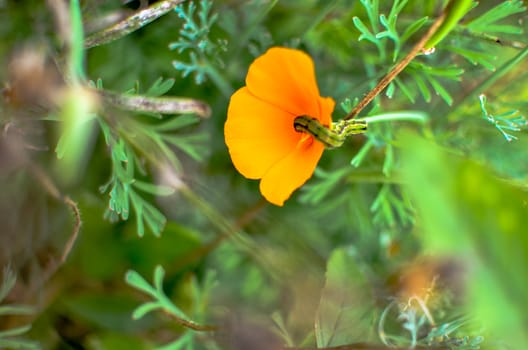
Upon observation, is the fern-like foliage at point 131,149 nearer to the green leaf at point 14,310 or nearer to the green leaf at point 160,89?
the green leaf at point 160,89

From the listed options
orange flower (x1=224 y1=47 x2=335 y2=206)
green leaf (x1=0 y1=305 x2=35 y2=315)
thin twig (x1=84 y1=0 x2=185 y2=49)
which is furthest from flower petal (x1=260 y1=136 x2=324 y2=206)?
green leaf (x1=0 y1=305 x2=35 y2=315)

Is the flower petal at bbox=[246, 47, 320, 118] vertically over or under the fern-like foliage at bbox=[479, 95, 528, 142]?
over

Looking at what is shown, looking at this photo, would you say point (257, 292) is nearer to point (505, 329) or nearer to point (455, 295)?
point (455, 295)

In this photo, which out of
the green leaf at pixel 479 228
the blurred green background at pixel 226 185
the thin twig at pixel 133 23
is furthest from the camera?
the blurred green background at pixel 226 185

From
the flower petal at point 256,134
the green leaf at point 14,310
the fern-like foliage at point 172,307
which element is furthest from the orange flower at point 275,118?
the green leaf at point 14,310

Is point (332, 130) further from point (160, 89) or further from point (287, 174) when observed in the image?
point (160, 89)

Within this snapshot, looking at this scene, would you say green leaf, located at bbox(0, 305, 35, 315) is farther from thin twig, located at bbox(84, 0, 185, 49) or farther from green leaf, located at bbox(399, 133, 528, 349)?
green leaf, located at bbox(399, 133, 528, 349)
